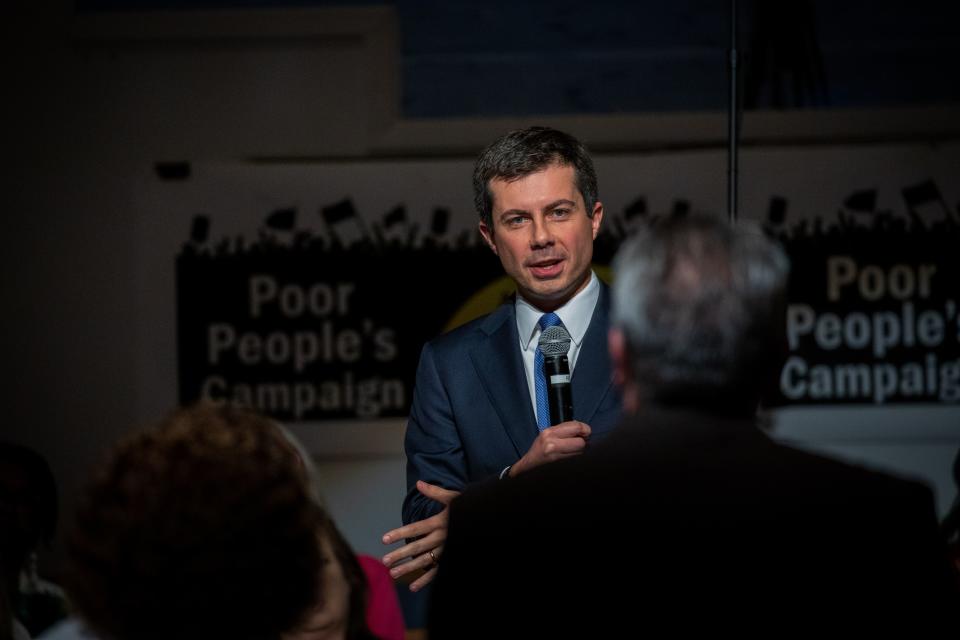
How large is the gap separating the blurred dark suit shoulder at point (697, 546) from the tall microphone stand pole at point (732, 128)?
1219 millimetres

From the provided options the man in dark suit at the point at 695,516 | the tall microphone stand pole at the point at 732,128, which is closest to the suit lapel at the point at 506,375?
the tall microphone stand pole at the point at 732,128

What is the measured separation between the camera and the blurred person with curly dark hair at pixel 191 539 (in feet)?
3.95

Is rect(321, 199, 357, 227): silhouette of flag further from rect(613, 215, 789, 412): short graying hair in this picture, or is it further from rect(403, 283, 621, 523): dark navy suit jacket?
rect(613, 215, 789, 412): short graying hair

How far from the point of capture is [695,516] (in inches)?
44.9

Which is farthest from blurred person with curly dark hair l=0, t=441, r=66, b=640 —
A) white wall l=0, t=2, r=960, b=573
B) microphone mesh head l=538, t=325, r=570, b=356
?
microphone mesh head l=538, t=325, r=570, b=356

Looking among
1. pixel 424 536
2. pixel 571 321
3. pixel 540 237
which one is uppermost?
pixel 540 237

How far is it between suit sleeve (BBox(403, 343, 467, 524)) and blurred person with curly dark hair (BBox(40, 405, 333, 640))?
899mm

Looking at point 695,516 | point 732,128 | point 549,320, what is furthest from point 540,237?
point 695,516

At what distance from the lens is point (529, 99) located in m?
4.34

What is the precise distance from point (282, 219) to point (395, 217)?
408 mm

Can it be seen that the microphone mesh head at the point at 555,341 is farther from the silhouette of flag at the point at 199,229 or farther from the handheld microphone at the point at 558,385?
the silhouette of flag at the point at 199,229

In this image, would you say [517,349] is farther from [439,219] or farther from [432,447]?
[439,219]

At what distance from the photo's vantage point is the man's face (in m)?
2.14

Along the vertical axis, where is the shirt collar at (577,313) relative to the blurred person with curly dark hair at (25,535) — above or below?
above
